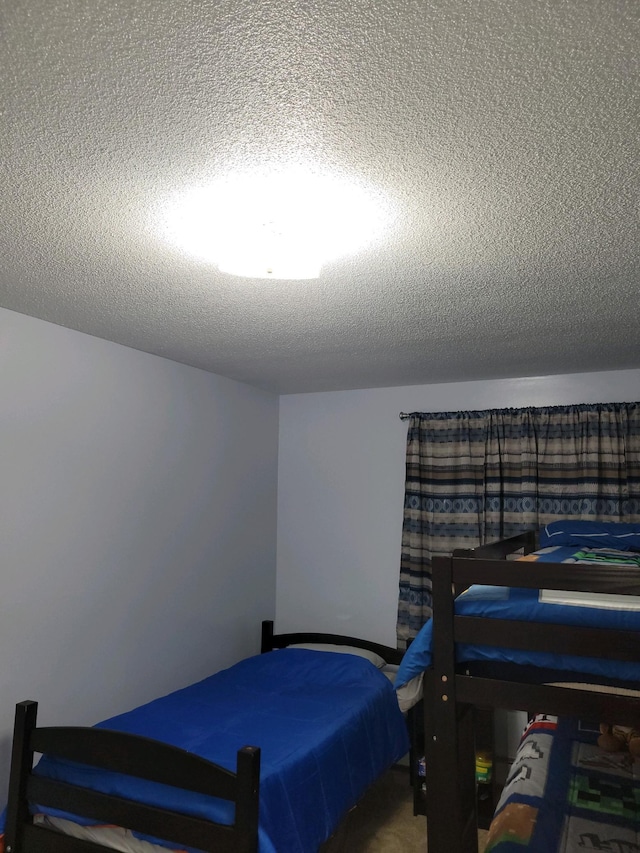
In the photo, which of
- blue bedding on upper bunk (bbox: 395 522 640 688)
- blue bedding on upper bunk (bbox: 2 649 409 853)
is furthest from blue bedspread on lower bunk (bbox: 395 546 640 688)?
blue bedding on upper bunk (bbox: 2 649 409 853)

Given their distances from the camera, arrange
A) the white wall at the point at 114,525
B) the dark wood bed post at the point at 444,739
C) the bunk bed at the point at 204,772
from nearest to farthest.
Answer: the dark wood bed post at the point at 444,739 < the bunk bed at the point at 204,772 < the white wall at the point at 114,525

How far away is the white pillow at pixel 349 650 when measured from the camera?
159 inches

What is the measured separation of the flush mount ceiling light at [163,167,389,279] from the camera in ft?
5.27

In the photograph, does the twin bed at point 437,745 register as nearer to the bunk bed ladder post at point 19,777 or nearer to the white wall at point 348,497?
the bunk bed ladder post at point 19,777

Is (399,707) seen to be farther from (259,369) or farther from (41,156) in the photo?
(41,156)

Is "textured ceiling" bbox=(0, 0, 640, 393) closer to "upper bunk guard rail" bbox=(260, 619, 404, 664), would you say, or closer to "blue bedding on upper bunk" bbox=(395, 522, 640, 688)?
"blue bedding on upper bunk" bbox=(395, 522, 640, 688)

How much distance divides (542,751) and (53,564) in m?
2.39

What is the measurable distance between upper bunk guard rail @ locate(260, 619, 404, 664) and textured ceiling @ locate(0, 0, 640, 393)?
2549 millimetres

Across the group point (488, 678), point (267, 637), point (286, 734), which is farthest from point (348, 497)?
point (488, 678)

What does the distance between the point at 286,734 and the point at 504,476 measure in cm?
217

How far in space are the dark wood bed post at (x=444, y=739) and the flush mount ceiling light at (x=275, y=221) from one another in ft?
3.41

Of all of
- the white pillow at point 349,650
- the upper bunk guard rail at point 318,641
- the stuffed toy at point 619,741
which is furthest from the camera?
the upper bunk guard rail at point 318,641

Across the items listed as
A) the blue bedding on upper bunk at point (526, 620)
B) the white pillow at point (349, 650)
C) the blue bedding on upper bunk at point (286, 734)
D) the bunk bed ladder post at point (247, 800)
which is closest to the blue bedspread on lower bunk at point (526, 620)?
the blue bedding on upper bunk at point (526, 620)

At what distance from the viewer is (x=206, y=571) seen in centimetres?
397
